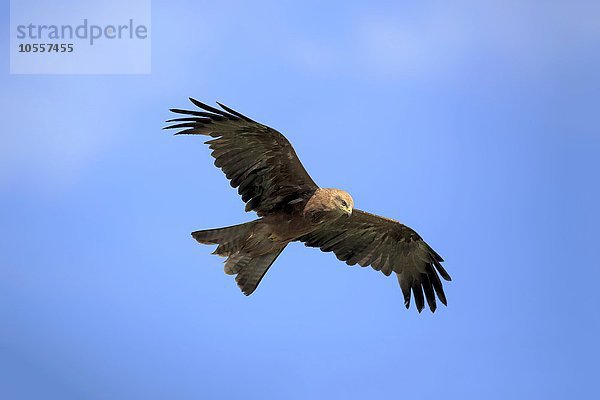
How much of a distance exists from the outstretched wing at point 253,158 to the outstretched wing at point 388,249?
122 cm

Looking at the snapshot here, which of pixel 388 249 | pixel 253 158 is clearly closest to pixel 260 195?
pixel 253 158

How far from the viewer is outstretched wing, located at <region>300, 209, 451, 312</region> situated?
50.9 feet

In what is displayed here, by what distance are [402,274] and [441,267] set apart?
569 mm

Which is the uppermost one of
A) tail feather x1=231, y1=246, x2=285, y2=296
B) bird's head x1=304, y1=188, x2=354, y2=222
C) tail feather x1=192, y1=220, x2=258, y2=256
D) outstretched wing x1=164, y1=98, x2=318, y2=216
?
outstretched wing x1=164, y1=98, x2=318, y2=216

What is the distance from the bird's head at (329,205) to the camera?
45.4 feet

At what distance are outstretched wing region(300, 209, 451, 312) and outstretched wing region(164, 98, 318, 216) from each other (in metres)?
1.22

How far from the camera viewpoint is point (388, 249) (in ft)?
52.2

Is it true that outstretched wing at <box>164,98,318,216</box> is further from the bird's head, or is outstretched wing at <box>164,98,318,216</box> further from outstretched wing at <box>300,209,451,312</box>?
outstretched wing at <box>300,209,451,312</box>

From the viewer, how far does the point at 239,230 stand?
14.2 meters

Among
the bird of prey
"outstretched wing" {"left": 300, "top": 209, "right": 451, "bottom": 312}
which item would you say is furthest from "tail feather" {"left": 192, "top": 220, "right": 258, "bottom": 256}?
"outstretched wing" {"left": 300, "top": 209, "right": 451, "bottom": 312}

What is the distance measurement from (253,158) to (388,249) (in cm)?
286

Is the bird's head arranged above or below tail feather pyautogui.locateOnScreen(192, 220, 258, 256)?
above

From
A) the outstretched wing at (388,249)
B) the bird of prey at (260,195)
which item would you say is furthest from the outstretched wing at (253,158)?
the outstretched wing at (388,249)

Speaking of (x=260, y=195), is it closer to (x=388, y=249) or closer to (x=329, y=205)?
(x=329, y=205)
